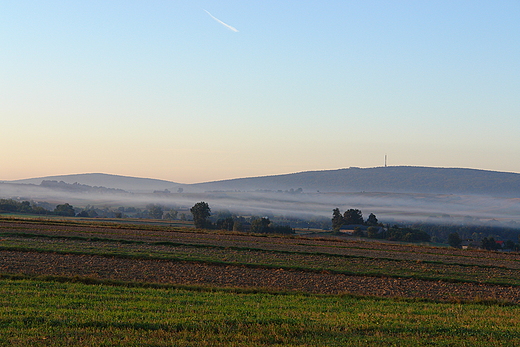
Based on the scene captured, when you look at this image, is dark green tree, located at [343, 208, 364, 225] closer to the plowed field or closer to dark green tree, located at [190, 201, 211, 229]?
dark green tree, located at [190, 201, 211, 229]

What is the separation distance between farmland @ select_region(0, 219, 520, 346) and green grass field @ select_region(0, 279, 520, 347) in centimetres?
3

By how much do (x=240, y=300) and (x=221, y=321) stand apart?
4.36 m

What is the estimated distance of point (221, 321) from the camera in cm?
1252

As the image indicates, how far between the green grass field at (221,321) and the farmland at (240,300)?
3 cm

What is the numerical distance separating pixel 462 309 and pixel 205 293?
9.02 metres

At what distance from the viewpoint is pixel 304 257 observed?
35.9 m

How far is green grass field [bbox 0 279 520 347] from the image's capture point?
10.9m

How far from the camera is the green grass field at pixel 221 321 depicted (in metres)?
10.9

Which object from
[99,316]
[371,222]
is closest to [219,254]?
[99,316]

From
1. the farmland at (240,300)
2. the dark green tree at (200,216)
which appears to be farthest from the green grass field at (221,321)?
the dark green tree at (200,216)

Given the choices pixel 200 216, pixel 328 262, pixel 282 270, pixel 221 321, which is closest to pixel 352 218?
pixel 200 216

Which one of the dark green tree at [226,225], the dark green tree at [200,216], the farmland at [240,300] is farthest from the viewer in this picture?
the dark green tree at [226,225]

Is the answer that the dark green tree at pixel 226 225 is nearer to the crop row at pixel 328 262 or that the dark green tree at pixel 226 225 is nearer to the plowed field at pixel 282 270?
the plowed field at pixel 282 270

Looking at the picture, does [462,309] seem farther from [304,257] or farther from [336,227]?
[336,227]
